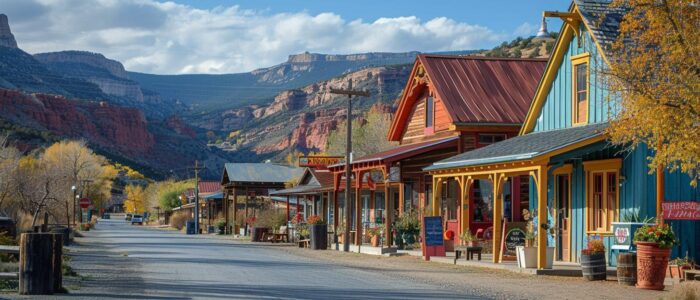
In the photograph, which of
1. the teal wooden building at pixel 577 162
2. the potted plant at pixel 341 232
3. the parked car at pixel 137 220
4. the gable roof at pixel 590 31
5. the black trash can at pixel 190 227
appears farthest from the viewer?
the parked car at pixel 137 220

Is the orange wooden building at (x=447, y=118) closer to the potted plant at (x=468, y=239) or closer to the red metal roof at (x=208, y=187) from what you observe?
the potted plant at (x=468, y=239)

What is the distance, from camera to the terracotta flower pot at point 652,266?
19359 millimetres

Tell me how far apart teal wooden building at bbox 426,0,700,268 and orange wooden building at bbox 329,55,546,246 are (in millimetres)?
4232

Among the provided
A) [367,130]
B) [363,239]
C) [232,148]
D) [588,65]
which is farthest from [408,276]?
[232,148]

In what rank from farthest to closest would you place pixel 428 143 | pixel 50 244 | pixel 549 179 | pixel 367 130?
pixel 367 130 < pixel 428 143 < pixel 549 179 < pixel 50 244

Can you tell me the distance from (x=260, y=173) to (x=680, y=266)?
46906mm

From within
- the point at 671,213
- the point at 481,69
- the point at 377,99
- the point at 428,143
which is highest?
the point at 377,99

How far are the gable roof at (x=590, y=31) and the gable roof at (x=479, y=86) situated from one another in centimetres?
479

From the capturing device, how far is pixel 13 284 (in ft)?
59.4

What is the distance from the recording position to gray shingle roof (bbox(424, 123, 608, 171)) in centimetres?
2297

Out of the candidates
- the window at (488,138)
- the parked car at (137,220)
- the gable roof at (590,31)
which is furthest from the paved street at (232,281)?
the parked car at (137,220)

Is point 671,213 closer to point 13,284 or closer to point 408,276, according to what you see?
point 408,276

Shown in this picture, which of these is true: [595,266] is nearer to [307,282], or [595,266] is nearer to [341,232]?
[307,282]

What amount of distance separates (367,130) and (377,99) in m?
73.0
